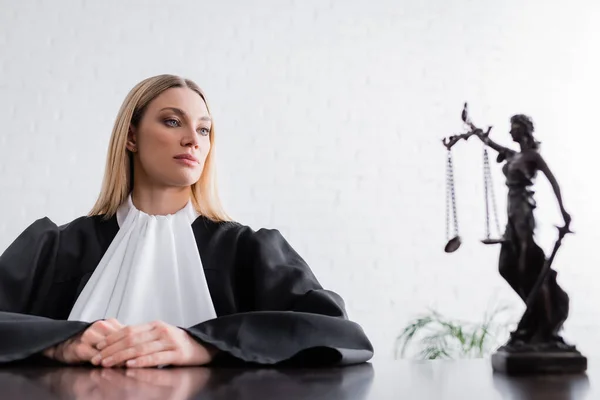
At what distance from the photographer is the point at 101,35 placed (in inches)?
150

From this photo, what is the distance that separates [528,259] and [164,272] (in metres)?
0.98

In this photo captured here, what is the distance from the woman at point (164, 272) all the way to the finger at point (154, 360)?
11 millimetres

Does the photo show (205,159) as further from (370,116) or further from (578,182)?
(578,182)

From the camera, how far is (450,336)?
3848mm

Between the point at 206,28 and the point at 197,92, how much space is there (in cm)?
189

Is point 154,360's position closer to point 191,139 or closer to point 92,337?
point 92,337

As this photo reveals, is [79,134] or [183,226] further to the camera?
[79,134]

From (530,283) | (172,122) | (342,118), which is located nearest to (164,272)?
(172,122)

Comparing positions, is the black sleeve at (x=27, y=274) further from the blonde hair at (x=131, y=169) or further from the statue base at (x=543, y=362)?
the statue base at (x=543, y=362)

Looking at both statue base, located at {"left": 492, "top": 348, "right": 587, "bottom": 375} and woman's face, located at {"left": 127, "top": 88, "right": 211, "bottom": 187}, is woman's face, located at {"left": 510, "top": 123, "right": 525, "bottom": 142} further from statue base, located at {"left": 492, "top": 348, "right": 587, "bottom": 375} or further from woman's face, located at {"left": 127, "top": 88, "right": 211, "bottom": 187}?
woman's face, located at {"left": 127, "top": 88, "right": 211, "bottom": 187}

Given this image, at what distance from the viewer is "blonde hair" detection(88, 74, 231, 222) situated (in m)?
2.04

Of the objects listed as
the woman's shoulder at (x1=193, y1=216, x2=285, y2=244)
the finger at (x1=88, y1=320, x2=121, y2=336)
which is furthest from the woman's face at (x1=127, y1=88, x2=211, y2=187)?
the finger at (x1=88, y1=320, x2=121, y2=336)

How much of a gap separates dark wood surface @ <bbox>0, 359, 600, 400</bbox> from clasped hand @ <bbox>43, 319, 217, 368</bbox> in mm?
60

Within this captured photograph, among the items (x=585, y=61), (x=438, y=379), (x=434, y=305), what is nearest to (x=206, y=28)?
(x=434, y=305)
